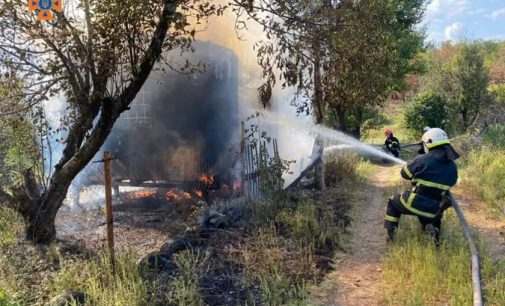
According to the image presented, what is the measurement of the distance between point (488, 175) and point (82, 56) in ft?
25.3

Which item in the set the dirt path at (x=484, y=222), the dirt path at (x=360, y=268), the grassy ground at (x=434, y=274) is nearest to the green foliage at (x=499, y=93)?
the dirt path at (x=484, y=222)

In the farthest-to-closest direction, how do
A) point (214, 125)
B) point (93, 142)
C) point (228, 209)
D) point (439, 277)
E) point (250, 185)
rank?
point (214, 125) < point (250, 185) < point (228, 209) < point (93, 142) < point (439, 277)

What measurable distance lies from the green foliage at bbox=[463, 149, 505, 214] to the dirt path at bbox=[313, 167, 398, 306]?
6.05 feet

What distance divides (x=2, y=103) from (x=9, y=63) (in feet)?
2.35

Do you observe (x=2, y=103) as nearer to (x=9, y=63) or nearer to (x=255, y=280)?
(x=9, y=63)

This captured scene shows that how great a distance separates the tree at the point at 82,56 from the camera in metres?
4.56

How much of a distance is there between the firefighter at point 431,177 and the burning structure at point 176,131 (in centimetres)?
513

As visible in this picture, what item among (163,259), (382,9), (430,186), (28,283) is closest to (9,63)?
(28,283)

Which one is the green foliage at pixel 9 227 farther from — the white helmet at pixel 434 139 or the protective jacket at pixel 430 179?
the white helmet at pixel 434 139

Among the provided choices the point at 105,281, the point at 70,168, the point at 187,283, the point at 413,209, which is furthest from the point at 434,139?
the point at 70,168

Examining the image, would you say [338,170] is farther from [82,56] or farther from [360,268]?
[82,56]

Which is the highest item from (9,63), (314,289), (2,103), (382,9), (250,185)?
(382,9)

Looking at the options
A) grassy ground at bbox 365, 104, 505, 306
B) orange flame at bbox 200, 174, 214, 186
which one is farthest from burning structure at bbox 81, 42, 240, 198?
grassy ground at bbox 365, 104, 505, 306

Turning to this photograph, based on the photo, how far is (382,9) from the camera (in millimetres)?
5875
